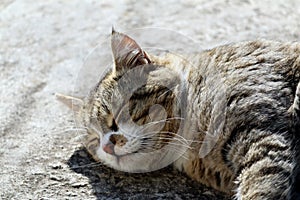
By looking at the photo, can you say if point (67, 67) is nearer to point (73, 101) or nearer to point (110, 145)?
point (73, 101)

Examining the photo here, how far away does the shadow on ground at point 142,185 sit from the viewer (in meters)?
3.02

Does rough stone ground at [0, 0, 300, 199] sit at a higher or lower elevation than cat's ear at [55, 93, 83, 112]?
lower

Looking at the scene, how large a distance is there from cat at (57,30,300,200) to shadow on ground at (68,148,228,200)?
0.15 feet

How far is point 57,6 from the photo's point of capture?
529 cm

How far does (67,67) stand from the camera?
4438 mm

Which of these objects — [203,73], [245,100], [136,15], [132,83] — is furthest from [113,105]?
[136,15]

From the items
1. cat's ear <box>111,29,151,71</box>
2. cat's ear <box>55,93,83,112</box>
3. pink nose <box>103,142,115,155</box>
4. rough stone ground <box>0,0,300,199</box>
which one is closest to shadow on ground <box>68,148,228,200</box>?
rough stone ground <box>0,0,300,199</box>

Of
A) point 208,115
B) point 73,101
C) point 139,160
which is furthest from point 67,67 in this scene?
point 208,115

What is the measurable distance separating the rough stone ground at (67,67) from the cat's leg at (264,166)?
14.9 inches

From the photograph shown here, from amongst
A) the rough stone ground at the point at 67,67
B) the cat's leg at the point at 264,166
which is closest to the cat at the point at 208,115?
the cat's leg at the point at 264,166

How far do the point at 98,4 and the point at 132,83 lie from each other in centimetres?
234

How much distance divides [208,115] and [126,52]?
0.50 m

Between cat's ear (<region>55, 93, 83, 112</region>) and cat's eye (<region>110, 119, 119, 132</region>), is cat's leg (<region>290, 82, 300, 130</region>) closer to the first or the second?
cat's eye (<region>110, 119, 119, 132</region>)

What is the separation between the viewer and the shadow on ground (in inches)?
119
